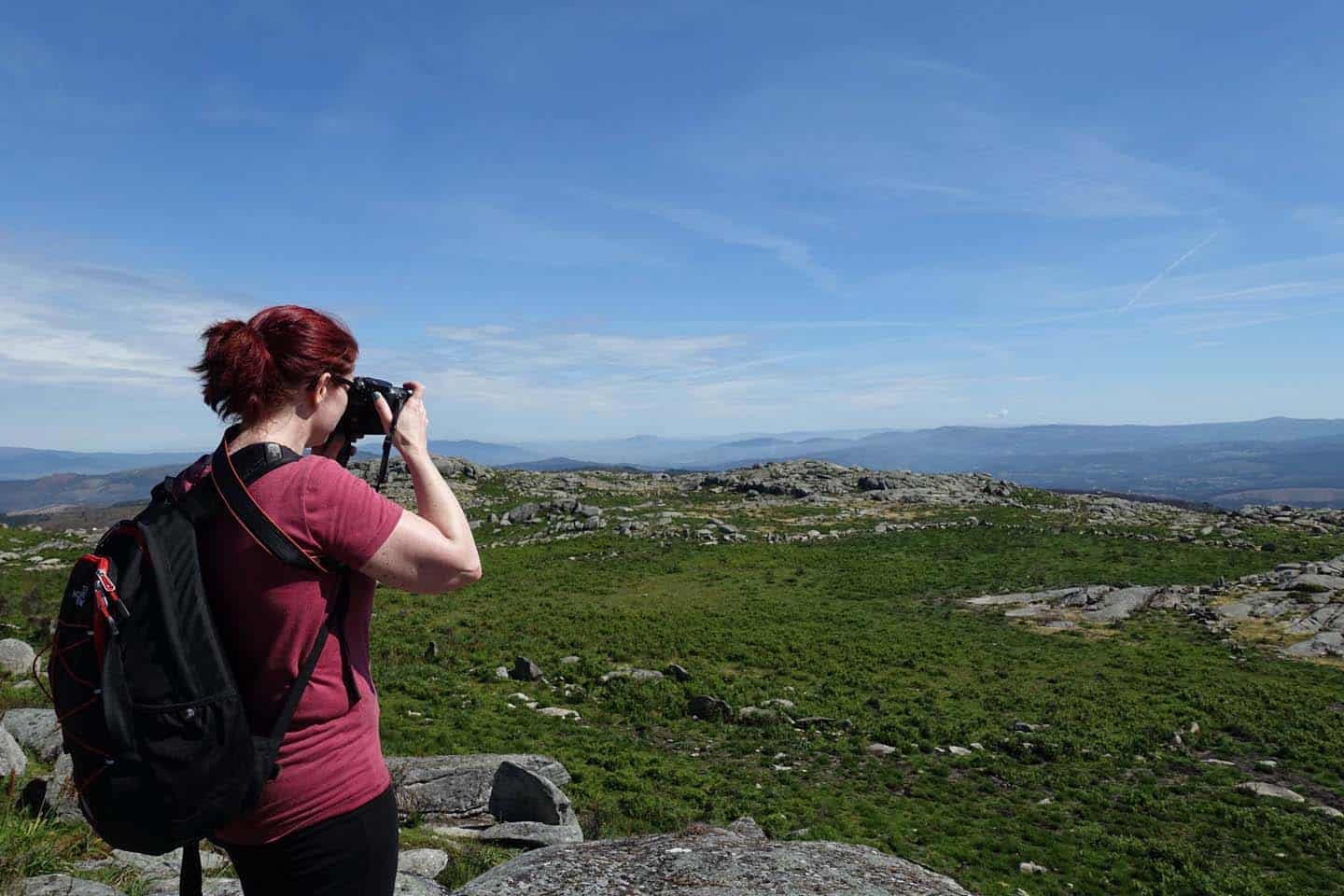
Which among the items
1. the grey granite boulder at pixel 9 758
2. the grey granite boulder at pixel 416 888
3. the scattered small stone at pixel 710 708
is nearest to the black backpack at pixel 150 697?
the grey granite boulder at pixel 416 888

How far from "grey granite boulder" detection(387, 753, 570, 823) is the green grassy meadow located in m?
1.49

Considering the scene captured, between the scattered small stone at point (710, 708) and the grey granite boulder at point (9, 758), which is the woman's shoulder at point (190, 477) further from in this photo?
the scattered small stone at point (710, 708)

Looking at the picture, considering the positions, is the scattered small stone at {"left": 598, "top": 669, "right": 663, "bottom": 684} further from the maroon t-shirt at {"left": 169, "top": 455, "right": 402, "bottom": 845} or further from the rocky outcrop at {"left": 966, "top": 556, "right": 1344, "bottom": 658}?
the maroon t-shirt at {"left": 169, "top": 455, "right": 402, "bottom": 845}

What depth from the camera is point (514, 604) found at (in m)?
27.8

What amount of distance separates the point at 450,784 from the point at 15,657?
12166 millimetres

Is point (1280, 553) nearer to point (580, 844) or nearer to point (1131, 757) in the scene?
point (1131, 757)

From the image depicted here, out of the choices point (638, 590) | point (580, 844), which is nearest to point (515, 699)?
point (580, 844)

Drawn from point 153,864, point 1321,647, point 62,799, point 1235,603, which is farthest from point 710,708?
point 1235,603

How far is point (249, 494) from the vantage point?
2.66 m

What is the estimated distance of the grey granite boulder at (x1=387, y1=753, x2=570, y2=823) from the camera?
10.4 meters

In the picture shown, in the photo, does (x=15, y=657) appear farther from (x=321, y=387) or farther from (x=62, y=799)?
(x=321, y=387)

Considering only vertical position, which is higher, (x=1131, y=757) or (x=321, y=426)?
(x=321, y=426)

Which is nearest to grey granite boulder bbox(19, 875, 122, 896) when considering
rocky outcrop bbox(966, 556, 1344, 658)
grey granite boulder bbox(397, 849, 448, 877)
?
grey granite boulder bbox(397, 849, 448, 877)

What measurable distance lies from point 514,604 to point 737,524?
70.9ft
